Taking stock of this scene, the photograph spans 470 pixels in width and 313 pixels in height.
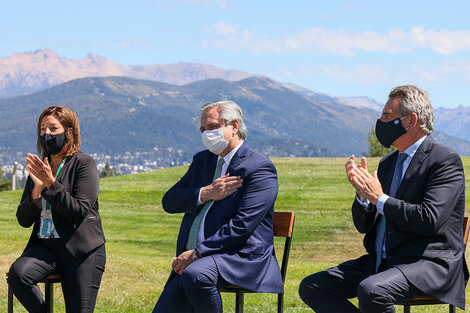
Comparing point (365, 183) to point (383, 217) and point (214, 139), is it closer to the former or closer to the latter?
point (383, 217)

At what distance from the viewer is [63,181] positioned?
571cm

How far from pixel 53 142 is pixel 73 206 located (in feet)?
2.05

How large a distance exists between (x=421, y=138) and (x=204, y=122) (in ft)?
5.55

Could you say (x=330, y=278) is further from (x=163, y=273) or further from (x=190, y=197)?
(x=163, y=273)

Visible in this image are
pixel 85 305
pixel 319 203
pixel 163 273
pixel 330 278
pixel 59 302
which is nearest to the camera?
pixel 330 278

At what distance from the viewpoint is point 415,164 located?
4930 mm

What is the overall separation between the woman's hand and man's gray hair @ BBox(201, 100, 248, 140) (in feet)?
4.35

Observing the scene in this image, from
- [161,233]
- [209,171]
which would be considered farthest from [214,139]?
[161,233]

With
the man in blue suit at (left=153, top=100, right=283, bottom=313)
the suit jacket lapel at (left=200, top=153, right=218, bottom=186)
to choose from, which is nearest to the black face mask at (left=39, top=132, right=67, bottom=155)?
the man in blue suit at (left=153, top=100, right=283, bottom=313)

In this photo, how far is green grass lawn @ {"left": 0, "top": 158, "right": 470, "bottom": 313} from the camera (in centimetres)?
880

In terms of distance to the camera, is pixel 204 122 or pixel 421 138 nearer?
pixel 421 138

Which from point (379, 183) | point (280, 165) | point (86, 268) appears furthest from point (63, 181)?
point (280, 165)

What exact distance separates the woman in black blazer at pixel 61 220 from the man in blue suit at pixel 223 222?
701mm

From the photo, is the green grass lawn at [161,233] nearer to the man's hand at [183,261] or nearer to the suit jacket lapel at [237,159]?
the man's hand at [183,261]
